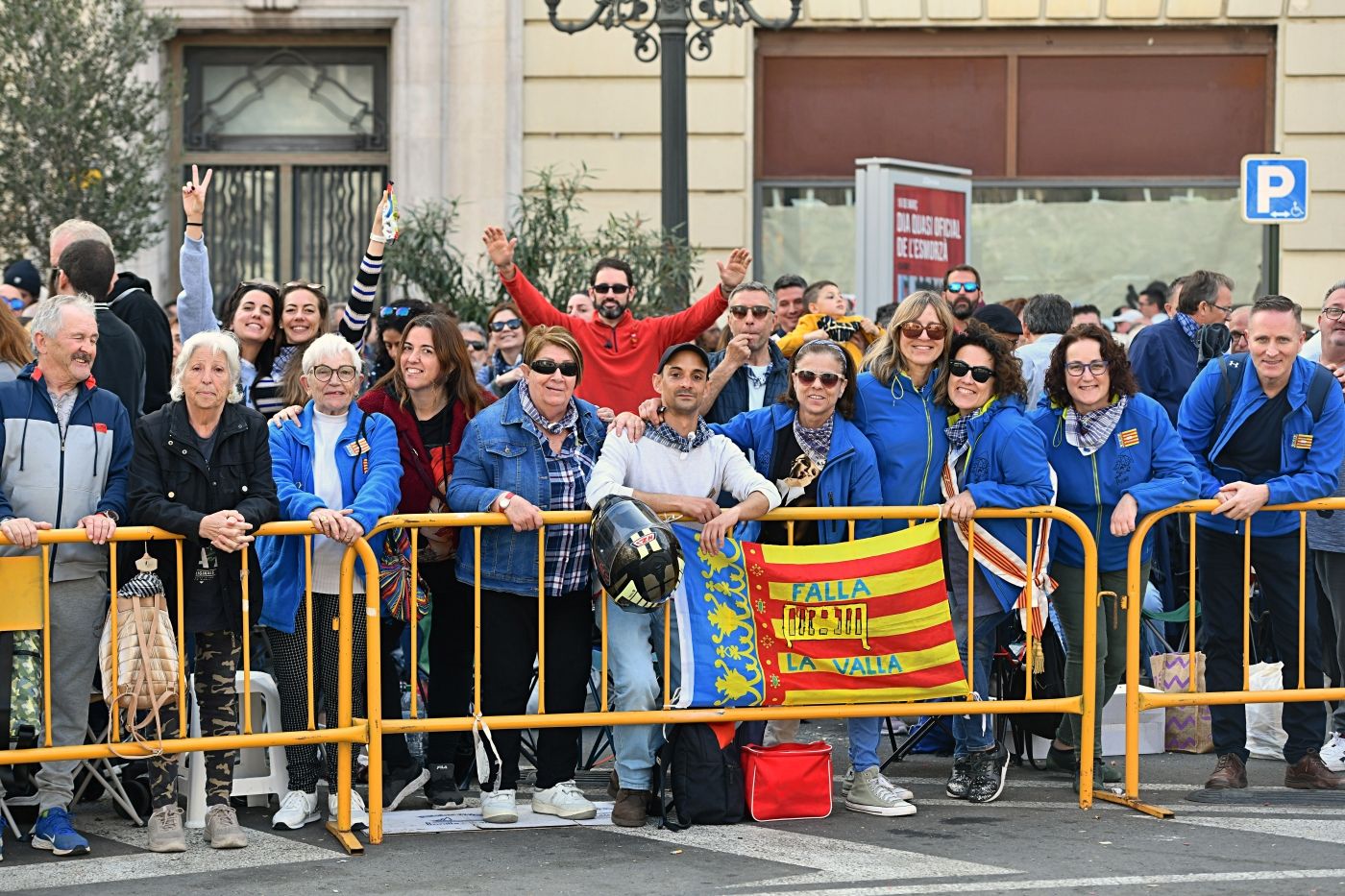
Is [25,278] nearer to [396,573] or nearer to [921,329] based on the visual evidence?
[396,573]

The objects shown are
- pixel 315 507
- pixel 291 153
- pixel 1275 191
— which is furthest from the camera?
pixel 291 153

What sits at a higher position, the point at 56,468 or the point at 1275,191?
the point at 1275,191

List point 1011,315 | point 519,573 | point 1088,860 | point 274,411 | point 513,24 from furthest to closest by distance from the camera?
point 513,24 → point 1011,315 → point 274,411 → point 519,573 → point 1088,860

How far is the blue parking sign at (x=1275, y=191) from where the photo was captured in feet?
44.3

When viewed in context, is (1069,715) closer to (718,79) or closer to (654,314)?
(654,314)

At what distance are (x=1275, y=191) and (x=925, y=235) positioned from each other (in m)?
2.37

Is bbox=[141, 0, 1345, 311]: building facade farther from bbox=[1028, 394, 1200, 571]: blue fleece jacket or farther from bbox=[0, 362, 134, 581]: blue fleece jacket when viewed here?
bbox=[0, 362, 134, 581]: blue fleece jacket

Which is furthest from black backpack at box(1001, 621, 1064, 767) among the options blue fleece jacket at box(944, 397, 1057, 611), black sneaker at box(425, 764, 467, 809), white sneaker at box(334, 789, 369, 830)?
white sneaker at box(334, 789, 369, 830)

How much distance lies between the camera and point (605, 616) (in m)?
7.97

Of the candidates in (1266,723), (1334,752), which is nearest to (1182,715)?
(1266,723)

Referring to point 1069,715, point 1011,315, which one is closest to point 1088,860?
point 1069,715

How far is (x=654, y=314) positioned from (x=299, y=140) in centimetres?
561

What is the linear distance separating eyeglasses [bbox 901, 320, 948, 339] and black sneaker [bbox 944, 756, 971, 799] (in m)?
1.75

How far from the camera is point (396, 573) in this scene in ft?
26.4
